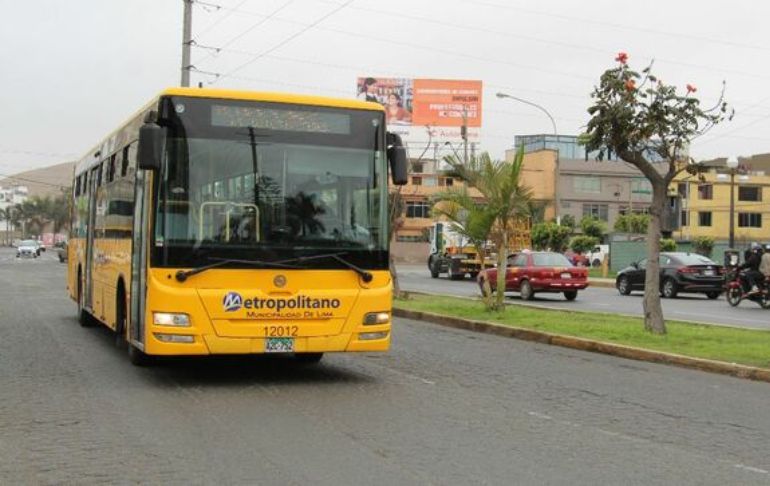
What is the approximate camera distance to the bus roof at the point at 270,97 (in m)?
9.02

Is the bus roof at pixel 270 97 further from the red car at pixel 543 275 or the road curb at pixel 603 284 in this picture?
the road curb at pixel 603 284

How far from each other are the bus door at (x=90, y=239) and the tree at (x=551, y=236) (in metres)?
37.6

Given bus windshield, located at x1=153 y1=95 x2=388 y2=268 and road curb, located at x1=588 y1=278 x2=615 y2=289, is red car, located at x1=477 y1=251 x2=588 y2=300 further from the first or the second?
bus windshield, located at x1=153 y1=95 x2=388 y2=268

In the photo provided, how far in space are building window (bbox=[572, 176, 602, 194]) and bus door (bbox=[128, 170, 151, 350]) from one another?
7704 centimetres

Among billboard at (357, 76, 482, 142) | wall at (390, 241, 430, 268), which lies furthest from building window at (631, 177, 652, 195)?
wall at (390, 241, 430, 268)

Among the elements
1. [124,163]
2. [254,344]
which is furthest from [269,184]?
[124,163]

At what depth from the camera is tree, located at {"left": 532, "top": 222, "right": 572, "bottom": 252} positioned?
49.6m

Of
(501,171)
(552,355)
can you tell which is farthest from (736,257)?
(552,355)

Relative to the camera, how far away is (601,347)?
43.2 ft

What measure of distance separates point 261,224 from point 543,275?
17.9 m

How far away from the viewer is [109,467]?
19.4ft

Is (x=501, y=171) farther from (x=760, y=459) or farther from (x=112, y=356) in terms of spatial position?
(x=760, y=459)

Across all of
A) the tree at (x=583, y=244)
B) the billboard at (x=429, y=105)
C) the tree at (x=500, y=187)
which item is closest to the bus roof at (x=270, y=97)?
the tree at (x=500, y=187)

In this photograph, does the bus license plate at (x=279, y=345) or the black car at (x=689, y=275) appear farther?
the black car at (x=689, y=275)
